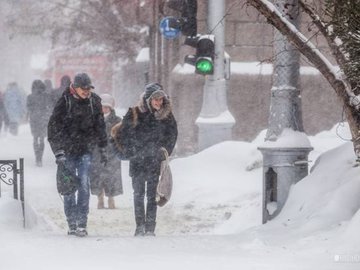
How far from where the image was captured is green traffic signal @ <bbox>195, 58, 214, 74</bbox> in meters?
13.6

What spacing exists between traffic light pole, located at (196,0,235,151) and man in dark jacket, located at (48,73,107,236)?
578 centimetres

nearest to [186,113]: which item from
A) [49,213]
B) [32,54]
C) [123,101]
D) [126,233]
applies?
[49,213]

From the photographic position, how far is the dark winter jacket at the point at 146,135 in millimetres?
8969

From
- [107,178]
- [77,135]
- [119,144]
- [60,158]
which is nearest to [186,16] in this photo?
[107,178]

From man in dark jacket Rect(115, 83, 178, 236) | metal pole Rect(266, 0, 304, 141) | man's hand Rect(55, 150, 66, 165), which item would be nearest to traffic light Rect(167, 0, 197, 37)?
metal pole Rect(266, 0, 304, 141)

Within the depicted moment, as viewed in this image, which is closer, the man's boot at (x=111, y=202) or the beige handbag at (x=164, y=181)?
the beige handbag at (x=164, y=181)

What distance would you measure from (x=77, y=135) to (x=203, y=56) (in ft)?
16.9

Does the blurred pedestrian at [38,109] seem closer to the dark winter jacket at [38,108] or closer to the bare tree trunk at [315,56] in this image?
the dark winter jacket at [38,108]

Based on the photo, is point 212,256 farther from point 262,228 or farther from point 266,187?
point 266,187

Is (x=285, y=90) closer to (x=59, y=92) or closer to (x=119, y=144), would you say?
(x=119, y=144)

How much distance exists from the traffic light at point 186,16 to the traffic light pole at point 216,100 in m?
1.12

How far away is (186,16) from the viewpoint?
43.6ft

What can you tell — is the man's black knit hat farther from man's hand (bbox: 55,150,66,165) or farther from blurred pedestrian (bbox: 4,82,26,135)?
blurred pedestrian (bbox: 4,82,26,135)

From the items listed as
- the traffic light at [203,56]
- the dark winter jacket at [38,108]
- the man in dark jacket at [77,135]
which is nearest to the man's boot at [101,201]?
the traffic light at [203,56]
